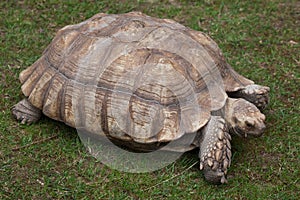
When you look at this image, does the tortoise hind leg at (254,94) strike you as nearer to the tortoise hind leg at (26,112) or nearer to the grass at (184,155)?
the grass at (184,155)

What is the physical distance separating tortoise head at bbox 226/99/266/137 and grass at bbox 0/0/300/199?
0.28m

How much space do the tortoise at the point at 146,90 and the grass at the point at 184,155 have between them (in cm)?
18

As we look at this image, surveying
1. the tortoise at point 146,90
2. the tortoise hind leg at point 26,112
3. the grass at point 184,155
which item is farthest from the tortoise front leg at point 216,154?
the tortoise hind leg at point 26,112

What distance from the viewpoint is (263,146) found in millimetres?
4570

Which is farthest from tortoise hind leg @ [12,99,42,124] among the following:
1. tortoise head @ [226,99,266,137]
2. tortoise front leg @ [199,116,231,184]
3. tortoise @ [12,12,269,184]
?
tortoise head @ [226,99,266,137]

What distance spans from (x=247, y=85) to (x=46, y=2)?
308 centimetres

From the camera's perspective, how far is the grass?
4051 millimetres

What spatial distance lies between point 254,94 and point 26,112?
6.72ft

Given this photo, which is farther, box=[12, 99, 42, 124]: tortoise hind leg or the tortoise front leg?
box=[12, 99, 42, 124]: tortoise hind leg

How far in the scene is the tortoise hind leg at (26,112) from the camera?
4684 millimetres

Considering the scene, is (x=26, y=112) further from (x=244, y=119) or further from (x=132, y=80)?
(x=244, y=119)

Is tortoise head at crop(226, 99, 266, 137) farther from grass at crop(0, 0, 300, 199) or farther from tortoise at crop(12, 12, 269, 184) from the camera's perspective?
grass at crop(0, 0, 300, 199)

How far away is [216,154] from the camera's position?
4.07 meters

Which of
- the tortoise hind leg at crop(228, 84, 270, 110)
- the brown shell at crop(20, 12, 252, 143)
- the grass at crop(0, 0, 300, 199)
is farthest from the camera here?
the tortoise hind leg at crop(228, 84, 270, 110)
